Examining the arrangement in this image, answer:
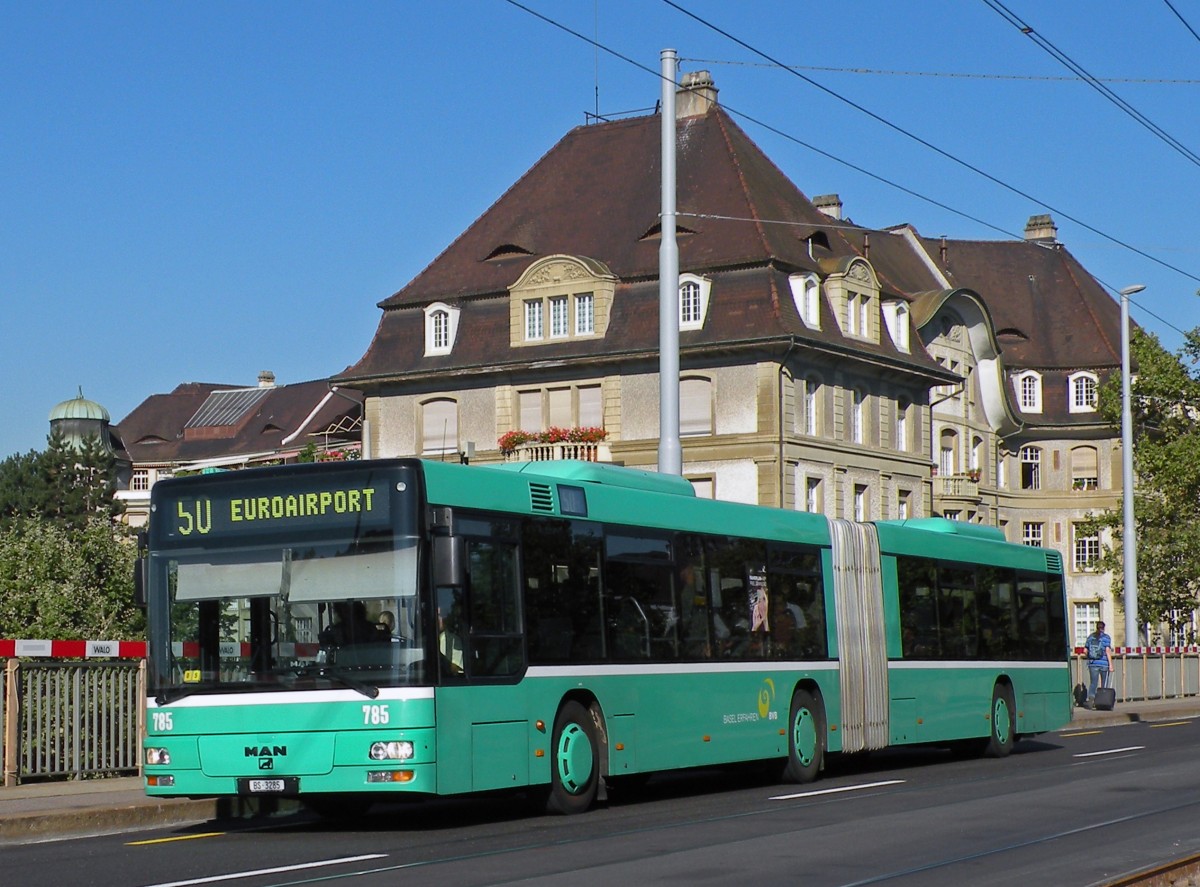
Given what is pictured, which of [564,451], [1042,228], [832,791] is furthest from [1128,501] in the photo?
[1042,228]

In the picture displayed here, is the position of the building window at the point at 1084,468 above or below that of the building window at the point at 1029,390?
below

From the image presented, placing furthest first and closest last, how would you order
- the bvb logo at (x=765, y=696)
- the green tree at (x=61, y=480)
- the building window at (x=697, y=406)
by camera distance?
the green tree at (x=61, y=480) < the building window at (x=697, y=406) < the bvb logo at (x=765, y=696)

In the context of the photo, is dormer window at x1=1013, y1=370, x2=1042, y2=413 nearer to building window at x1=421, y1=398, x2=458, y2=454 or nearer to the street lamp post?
building window at x1=421, y1=398, x2=458, y2=454

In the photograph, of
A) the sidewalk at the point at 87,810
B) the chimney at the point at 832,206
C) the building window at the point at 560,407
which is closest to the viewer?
the sidewalk at the point at 87,810

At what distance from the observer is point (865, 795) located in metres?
19.0

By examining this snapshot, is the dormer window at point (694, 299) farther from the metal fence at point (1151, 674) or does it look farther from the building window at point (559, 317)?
the metal fence at point (1151, 674)

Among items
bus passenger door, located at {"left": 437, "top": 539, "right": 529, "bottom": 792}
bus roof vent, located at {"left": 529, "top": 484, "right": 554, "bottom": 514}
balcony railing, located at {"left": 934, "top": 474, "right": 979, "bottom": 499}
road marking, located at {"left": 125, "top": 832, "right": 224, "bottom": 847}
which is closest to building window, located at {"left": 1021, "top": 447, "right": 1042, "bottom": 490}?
balcony railing, located at {"left": 934, "top": 474, "right": 979, "bottom": 499}

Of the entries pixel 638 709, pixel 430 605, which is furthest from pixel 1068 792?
pixel 430 605

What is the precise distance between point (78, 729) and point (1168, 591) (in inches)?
2034

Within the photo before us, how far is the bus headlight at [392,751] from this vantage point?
1488 cm

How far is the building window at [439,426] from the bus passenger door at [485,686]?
49.6 metres

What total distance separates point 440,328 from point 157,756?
2037 inches

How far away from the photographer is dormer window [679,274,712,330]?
6166 centimetres

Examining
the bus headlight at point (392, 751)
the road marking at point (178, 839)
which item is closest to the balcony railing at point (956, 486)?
the road marking at point (178, 839)
